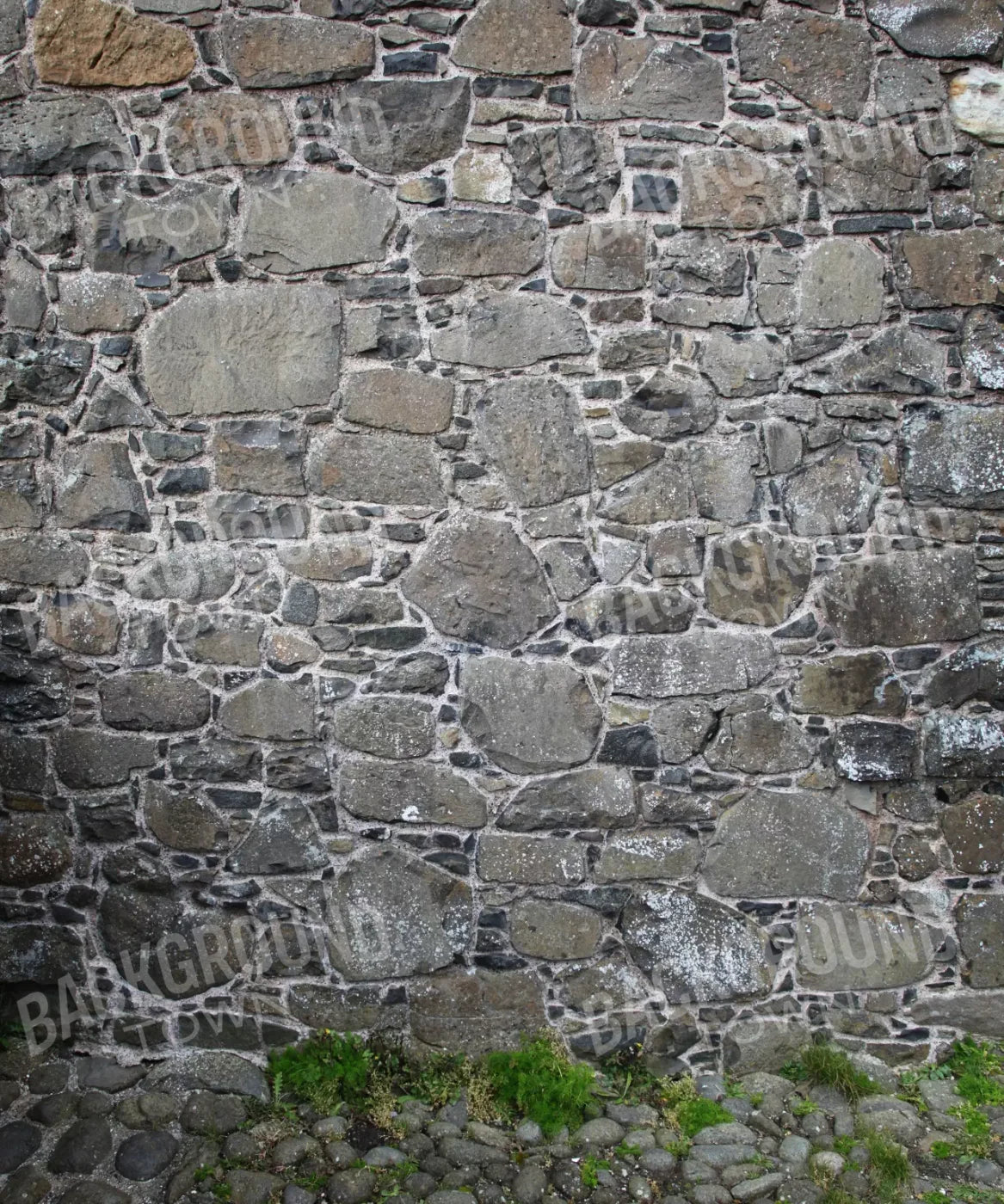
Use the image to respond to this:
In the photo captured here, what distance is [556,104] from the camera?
3.44 meters

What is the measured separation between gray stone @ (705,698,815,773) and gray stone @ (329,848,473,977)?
1013 millimetres

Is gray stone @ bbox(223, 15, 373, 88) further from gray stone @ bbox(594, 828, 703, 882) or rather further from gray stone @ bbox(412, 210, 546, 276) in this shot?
gray stone @ bbox(594, 828, 703, 882)

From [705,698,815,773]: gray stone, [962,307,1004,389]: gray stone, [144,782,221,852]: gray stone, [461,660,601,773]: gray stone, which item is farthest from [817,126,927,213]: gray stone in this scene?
[144,782,221,852]: gray stone

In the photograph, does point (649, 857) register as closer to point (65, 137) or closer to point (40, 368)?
point (40, 368)

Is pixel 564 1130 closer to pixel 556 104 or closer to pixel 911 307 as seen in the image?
pixel 911 307

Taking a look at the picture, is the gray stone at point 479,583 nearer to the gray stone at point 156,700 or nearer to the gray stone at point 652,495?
the gray stone at point 652,495

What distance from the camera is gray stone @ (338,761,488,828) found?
3.52 meters

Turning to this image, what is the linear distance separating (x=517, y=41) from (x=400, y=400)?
4.12 feet

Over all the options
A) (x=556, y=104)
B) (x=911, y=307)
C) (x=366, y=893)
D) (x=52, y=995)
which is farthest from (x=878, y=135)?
(x=52, y=995)

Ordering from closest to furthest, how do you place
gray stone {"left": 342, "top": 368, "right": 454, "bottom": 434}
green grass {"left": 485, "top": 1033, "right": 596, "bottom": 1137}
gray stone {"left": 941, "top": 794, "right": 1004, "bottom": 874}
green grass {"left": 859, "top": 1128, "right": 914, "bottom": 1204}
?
green grass {"left": 859, "top": 1128, "right": 914, "bottom": 1204} → green grass {"left": 485, "top": 1033, "right": 596, "bottom": 1137} → gray stone {"left": 342, "top": 368, "right": 454, "bottom": 434} → gray stone {"left": 941, "top": 794, "right": 1004, "bottom": 874}

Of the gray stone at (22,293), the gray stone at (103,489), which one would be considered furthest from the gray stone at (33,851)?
the gray stone at (22,293)

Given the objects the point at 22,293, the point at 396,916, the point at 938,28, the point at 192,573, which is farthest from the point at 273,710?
the point at 938,28

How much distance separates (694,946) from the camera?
3559 mm

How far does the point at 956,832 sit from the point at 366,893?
2072 mm
